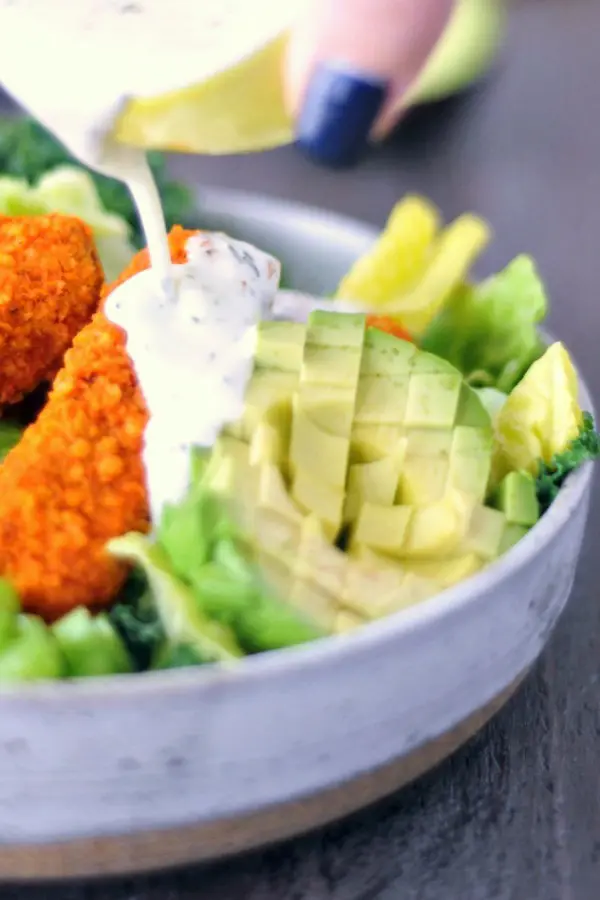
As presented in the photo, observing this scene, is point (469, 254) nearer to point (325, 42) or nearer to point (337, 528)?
point (337, 528)

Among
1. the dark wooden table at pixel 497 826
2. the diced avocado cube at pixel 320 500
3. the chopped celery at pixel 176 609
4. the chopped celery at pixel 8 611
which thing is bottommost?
the dark wooden table at pixel 497 826

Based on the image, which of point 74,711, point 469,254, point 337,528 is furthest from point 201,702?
point 469,254

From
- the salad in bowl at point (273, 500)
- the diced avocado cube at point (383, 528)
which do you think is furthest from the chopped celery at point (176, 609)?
the diced avocado cube at point (383, 528)

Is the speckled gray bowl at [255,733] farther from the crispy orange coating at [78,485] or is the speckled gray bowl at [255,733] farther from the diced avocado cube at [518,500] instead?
the crispy orange coating at [78,485]

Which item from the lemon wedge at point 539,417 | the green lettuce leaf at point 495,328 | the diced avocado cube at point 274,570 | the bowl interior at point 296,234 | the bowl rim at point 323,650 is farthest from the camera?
the bowl interior at point 296,234

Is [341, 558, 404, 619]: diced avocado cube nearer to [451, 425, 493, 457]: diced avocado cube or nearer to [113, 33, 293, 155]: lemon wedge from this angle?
[451, 425, 493, 457]: diced avocado cube

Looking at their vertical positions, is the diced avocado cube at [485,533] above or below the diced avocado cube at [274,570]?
above

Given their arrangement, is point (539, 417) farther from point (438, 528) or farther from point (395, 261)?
point (395, 261)
